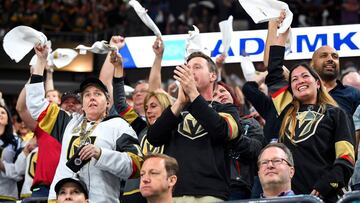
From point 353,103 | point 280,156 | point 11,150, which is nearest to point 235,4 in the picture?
point 11,150

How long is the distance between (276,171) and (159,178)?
63 centimetres

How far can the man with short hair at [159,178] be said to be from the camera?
482cm

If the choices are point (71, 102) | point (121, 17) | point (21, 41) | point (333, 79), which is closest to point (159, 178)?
point (333, 79)

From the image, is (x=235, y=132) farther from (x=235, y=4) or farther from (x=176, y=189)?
(x=235, y=4)

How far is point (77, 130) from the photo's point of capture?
570 centimetres

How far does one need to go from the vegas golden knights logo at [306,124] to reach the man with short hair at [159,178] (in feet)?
2.44

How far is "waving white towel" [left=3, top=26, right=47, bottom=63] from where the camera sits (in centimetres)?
630

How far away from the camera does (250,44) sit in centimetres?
704

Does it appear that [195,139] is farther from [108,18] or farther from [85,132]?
[108,18]

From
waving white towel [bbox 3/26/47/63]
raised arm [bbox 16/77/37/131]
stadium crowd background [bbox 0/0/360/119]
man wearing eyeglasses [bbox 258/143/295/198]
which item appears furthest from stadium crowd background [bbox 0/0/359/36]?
man wearing eyeglasses [bbox 258/143/295/198]

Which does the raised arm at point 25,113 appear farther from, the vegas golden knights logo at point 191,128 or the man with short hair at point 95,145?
the vegas golden knights logo at point 191,128

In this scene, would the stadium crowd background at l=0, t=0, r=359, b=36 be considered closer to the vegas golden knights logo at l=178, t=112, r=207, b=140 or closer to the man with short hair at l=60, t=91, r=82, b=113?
the man with short hair at l=60, t=91, r=82, b=113

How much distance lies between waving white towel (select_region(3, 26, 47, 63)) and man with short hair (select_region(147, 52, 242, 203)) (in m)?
1.51

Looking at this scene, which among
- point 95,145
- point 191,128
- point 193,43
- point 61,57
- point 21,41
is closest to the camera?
point 191,128
